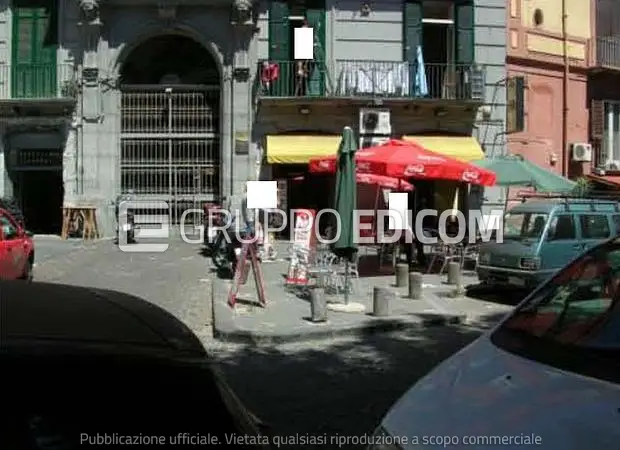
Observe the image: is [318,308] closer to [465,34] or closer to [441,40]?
[465,34]

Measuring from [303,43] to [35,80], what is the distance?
7962mm

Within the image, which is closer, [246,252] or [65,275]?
[246,252]

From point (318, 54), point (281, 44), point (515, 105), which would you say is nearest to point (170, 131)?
point (281, 44)

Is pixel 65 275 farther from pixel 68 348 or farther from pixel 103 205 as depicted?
pixel 68 348

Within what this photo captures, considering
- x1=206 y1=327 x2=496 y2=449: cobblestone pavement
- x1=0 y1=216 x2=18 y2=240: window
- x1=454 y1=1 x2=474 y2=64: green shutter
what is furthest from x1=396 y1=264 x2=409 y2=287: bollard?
x1=454 y1=1 x2=474 y2=64: green shutter

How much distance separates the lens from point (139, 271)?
17000 millimetres

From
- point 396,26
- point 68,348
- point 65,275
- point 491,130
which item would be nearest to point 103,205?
point 65,275

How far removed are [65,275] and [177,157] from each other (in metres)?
9.96

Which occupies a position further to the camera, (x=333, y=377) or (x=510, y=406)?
(x=333, y=377)

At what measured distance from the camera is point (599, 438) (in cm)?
270

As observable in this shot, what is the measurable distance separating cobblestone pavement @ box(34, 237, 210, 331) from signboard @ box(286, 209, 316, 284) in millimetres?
1597

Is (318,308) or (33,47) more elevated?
(33,47)

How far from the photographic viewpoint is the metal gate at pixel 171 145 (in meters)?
25.5

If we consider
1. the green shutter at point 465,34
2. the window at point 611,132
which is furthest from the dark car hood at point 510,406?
the window at point 611,132
